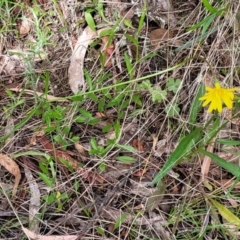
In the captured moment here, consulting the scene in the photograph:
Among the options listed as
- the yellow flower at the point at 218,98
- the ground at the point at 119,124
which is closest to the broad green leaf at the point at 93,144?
the ground at the point at 119,124

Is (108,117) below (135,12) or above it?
below

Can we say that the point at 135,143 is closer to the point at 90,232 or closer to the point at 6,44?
the point at 90,232

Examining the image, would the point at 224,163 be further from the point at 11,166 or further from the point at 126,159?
the point at 11,166

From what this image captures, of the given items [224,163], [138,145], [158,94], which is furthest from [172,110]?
[224,163]

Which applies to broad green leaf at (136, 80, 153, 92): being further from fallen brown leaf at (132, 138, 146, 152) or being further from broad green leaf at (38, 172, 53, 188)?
broad green leaf at (38, 172, 53, 188)

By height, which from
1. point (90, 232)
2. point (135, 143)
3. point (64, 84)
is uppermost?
point (64, 84)

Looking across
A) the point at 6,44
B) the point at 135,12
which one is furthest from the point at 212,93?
the point at 6,44
